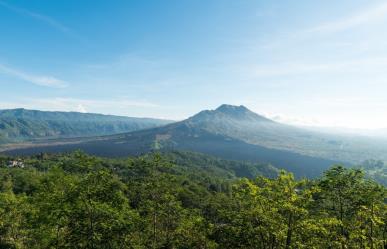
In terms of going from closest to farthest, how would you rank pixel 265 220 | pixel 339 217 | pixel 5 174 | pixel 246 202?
1. pixel 265 220
2. pixel 246 202
3. pixel 339 217
4. pixel 5 174

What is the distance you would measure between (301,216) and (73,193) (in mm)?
17547

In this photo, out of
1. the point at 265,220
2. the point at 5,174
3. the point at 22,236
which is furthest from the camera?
the point at 5,174

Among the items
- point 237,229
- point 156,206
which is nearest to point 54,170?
point 156,206

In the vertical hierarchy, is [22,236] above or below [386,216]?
below

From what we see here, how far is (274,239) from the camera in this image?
21734 millimetres

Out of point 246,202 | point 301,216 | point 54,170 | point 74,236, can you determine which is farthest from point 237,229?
point 54,170

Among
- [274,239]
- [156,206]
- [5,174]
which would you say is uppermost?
[274,239]

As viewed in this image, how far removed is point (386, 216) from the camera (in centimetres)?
2206

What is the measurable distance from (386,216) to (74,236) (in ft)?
77.3

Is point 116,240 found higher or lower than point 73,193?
lower

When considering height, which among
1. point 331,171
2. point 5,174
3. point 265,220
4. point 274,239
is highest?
point 331,171

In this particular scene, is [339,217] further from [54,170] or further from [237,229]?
[54,170]

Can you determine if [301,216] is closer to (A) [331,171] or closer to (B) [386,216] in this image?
(A) [331,171]

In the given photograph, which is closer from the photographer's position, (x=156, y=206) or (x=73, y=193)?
(x=73, y=193)
